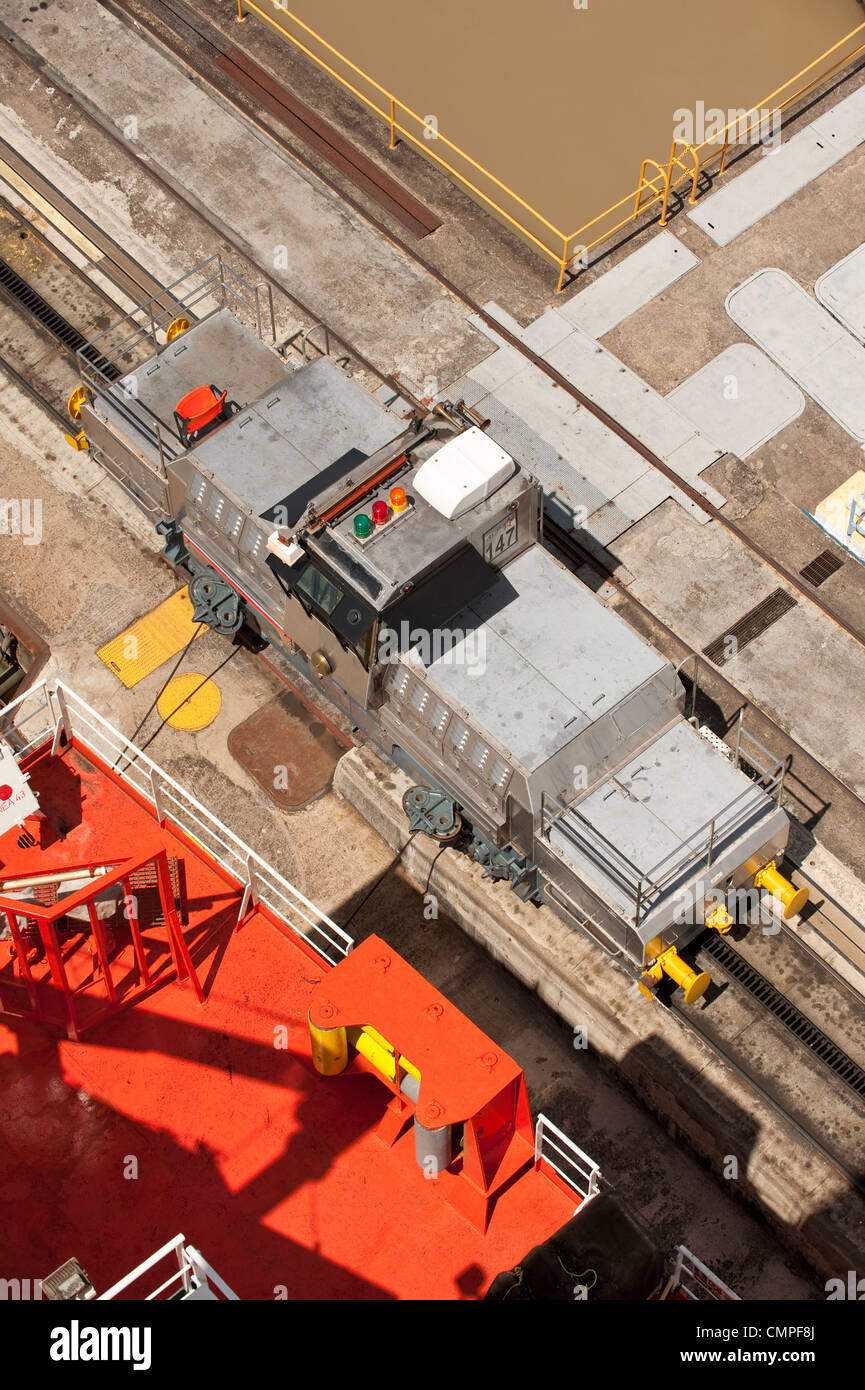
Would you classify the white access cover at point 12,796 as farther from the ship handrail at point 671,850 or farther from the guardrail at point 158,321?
the guardrail at point 158,321

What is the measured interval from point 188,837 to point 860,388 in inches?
621

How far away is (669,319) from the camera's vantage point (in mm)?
29922

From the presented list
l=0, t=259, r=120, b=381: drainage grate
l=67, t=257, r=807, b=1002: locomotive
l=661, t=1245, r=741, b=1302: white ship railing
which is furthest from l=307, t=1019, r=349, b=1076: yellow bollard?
l=0, t=259, r=120, b=381: drainage grate

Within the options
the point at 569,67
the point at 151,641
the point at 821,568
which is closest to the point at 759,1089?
the point at 821,568

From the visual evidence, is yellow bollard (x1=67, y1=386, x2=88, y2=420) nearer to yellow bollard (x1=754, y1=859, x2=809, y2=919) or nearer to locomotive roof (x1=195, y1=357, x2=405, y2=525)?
locomotive roof (x1=195, y1=357, x2=405, y2=525)

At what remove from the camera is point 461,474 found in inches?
880

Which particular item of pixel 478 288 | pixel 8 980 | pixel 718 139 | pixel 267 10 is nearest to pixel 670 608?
pixel 478 288

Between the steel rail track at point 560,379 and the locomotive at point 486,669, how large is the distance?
4.24 meters

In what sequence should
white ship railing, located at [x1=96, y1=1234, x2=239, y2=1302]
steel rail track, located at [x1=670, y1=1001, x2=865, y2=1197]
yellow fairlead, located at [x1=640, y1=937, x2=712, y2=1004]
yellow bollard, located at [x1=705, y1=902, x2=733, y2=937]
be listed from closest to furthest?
white ship railing, located at [x1=96, y1=1234, x2=239, y2=1302], steel rail track, located at [x1=670, y1=1001, x2=865, y2=1197], yellow fairlead, located at [x1=640, y1=937, x2=712, y2=1004], yellow bollard, located at [x1=705, y1=902, x2=733, y2=937]

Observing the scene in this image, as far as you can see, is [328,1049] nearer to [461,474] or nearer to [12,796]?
[12,796]

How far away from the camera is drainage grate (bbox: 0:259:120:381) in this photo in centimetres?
2875

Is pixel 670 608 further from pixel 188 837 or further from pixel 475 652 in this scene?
pixel 188 837

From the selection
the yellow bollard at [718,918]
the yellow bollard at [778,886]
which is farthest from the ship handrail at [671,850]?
the yellow bollard at [778,886]

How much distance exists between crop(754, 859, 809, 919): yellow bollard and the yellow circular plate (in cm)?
818
